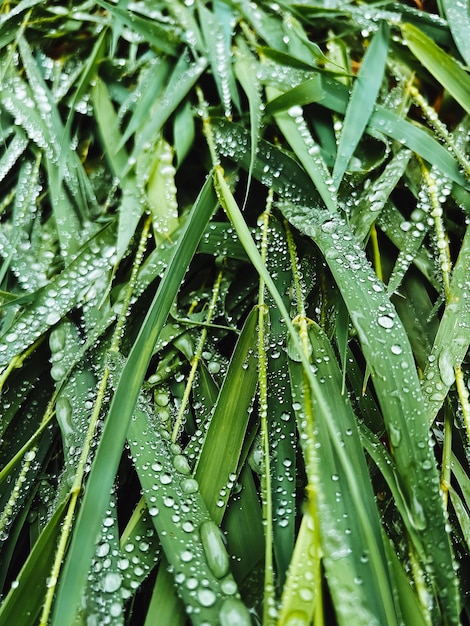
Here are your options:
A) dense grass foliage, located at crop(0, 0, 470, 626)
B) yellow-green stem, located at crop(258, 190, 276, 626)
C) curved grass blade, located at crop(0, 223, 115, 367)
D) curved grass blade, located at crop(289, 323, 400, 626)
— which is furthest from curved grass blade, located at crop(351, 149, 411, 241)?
curved grass blade, located at crop(0, 223, 115, 367)

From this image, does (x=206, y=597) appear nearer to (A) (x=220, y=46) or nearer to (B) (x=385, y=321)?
(B) (x=385, y=321)

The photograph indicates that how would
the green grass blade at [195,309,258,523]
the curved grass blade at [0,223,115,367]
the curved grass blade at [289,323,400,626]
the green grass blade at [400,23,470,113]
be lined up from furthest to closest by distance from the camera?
the green grass blade at [400,23,470,113]
the curved grass blade at [0,223,115,367]
the green grass blade at [195,309,258,523]
the curved grass blade at [289,323,400,626]

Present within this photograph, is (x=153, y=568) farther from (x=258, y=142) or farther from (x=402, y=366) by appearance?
(x=258, y=142)

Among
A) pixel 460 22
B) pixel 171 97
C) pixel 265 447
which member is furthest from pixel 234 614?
pixel 460 22

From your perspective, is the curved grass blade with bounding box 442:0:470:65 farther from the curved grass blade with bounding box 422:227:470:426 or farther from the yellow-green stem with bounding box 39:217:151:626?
the yellow-green stem with bounding box 39:217:151:626

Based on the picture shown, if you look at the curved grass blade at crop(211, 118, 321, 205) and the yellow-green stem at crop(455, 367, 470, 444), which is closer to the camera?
the yellow-green stem at crop(455, 367, 470, 444)

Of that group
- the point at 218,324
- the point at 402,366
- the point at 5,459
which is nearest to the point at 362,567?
the point at 402,366

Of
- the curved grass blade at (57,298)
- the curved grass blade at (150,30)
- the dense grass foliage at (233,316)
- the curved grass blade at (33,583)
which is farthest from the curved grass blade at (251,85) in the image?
the curved grass blade at (33,583)
